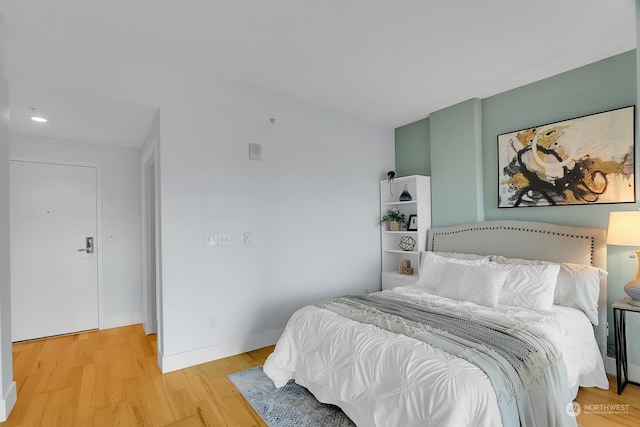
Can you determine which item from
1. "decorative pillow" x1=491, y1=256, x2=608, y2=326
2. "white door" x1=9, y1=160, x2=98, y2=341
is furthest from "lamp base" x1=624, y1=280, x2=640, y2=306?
"white door" x1=9, y1=160, x2=98, y2=341

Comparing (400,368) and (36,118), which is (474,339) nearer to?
(400,368)

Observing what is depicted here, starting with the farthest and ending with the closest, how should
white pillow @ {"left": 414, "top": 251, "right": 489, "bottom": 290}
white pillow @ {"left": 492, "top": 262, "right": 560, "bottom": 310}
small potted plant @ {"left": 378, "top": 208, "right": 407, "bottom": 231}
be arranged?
small potted plant @ {"left": 378, "top": 208, "right": 407, "bottom": 231}
white pillow @ {"left": 414, "top": 251, "right": 489, "bottom": 290}
white pillow @ {"left": 492, "top": 262, "right": 560, "bottom": 310}

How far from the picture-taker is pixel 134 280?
424 centimetres

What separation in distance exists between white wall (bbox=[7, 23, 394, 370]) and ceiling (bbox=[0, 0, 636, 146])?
147mm

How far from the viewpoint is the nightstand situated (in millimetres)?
2310

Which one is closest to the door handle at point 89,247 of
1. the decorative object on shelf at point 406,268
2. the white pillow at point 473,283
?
the decorative object on shelf at point 406,268

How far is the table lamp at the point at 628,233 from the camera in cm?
221

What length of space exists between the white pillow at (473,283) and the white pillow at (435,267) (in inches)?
4.0

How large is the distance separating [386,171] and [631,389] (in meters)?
3.16

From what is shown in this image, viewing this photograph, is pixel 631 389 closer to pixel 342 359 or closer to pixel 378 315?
pixel 378 315

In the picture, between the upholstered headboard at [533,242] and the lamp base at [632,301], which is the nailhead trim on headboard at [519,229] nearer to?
the upholstered headboard at [533,242]

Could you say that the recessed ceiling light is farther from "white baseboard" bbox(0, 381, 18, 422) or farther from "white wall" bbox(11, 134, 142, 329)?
"white baseboard" bbox(0, 381, 18, 422)

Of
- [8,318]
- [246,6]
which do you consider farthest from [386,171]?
[8,318]

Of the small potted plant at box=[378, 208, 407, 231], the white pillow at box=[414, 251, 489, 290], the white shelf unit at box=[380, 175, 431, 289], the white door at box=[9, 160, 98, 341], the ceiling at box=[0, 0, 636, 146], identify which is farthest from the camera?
the small potted plant at box=[378, 208, 407, 231]
